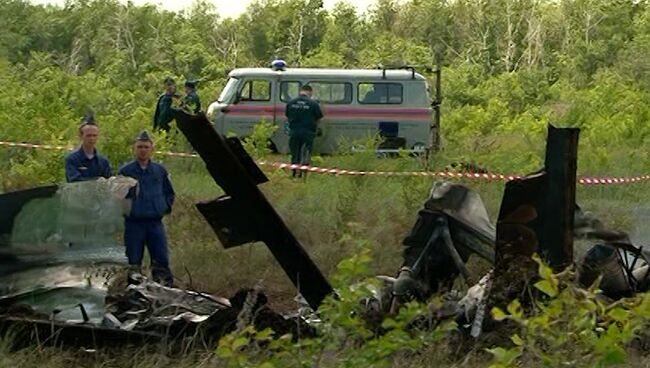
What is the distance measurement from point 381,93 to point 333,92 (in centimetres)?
97

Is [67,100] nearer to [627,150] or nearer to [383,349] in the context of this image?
[627,150]

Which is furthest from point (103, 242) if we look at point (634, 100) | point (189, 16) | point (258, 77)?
point (189, 16)

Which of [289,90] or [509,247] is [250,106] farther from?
[509,247]

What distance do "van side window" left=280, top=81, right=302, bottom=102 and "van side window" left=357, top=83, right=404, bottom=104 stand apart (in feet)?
4.28

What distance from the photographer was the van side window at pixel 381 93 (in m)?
28.1

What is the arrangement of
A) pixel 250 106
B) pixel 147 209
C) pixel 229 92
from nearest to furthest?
pixel 147 209, pixel 250 106, pixel 229 92

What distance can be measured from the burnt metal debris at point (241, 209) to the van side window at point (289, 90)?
64.8 ft

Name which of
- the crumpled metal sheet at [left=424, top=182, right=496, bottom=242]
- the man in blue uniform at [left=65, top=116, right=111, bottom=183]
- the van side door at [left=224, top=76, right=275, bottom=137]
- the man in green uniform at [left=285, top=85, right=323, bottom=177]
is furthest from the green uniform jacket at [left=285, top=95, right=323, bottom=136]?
the crumpled metal sheet at [left=424, top=182, right=496, bottom=242]

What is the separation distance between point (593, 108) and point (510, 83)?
12.6 metres

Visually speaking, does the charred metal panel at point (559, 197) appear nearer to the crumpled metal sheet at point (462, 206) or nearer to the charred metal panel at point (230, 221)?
the crumpled metal sheet at point (462, 206)

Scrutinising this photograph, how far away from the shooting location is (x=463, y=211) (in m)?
8.88

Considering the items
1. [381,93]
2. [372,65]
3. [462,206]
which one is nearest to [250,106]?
[381,93]

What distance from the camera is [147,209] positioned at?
10672 mm

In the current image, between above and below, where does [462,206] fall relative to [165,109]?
above
